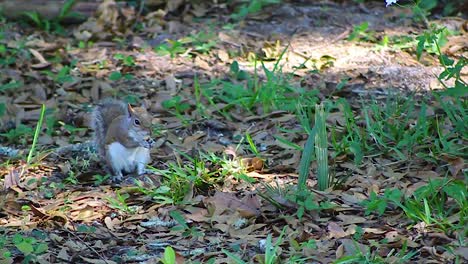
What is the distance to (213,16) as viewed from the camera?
7852 mm

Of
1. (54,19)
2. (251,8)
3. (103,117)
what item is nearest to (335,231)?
(103,117)

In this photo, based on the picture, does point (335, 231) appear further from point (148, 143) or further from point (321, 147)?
point (148, 143)

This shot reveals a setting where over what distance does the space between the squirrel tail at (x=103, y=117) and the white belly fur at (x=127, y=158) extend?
13 centimetres

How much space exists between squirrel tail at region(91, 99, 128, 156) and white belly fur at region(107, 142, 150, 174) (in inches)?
5.1

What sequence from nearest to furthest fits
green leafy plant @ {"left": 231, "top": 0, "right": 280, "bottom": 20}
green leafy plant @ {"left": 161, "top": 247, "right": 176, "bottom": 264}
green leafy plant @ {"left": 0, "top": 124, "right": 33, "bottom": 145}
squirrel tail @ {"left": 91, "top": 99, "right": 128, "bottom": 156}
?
1. green leafy plant @ {"left": 161, "top": 247, "right": 176, "bottom": 264}
2. squirrel tail @ {"left": 91, "top": 99, "right": 128, "bottom": 156}
3. green leafy plant @ {"left": 0, "top": 124, "right": 33, "bottom": 145}
4. green leafy plant @ {"left": 231, "top": 0, "right": 280, "bottom": 20}

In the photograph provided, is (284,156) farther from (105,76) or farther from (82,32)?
(82,32)

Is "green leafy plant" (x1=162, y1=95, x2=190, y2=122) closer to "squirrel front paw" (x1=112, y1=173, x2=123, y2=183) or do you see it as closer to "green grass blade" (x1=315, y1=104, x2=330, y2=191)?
"squirrel front paw" (x1=112, y1=173, x2=123, y2=183)

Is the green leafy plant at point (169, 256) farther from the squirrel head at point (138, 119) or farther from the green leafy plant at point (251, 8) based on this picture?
the green leafy plant at point (251, 8)

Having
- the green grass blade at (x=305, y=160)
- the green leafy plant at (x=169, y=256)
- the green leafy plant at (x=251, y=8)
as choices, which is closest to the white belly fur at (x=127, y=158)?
the green grass blade at (x=305, y=160)

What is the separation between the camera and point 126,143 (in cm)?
533

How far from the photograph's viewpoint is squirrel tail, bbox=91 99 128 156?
213 inches

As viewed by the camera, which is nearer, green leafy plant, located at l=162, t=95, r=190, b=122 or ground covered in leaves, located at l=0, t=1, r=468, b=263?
ground covered in leaves, located at l=0, t=1, r=468, b=263

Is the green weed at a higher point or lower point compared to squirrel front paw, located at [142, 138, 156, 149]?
higher

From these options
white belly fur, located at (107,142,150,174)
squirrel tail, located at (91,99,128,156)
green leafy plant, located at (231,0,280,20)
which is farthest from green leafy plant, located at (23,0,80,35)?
white belly fur, located at (107,142,150,174)
